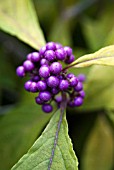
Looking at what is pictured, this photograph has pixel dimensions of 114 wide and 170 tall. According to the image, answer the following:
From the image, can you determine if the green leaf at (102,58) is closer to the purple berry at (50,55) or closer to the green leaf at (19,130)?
the purple berry at (50,55)

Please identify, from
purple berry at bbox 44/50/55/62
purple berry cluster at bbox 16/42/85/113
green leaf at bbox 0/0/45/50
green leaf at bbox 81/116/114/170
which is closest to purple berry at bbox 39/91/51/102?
purple berry cluster at bbox 16/42/85/113

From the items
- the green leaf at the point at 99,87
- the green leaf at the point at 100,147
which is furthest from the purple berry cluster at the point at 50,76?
the green leaf at the point at 100,147

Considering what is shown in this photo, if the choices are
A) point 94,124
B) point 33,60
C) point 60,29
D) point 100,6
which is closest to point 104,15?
point 100,6

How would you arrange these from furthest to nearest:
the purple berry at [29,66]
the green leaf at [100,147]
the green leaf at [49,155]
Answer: the green leaf at [100,147] → the purple berry at [29,66] → the green leaf at [49,155]

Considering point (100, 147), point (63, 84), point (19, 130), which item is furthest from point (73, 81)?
point (100, 147)

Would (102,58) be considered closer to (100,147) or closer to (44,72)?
(44,72)

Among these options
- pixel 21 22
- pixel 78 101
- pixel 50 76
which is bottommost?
pixel 78 101

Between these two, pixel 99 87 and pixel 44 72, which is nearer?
pixel 44 72
